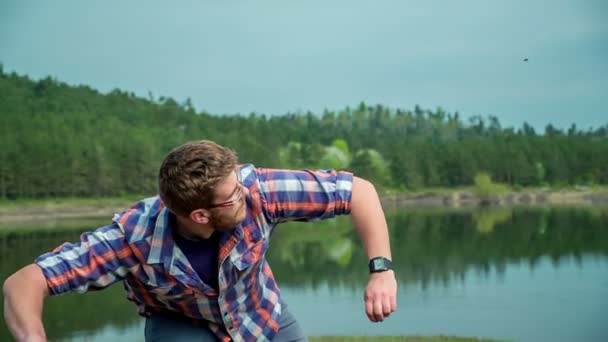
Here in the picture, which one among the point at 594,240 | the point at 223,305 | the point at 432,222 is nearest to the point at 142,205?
the point at 223,305

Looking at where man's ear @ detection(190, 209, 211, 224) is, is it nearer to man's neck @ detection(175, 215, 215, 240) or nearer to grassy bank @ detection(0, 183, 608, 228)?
man's neck @ detection(175, 215, 215, 240)

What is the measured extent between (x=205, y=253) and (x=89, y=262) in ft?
1.54

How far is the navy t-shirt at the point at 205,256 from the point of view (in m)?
3.19

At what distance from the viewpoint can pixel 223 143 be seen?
100 m

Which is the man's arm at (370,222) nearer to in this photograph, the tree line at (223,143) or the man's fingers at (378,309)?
the man's fingers at (378,309)

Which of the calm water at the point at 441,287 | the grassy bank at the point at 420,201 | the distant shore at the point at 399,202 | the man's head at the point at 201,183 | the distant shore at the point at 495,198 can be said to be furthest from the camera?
the distant shore at the point at 495,198

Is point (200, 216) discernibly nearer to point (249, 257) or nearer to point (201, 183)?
point (201, 183)

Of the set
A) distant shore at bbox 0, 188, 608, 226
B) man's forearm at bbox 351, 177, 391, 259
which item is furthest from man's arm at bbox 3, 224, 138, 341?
distant shore at bbox 0, 188, 608, 226

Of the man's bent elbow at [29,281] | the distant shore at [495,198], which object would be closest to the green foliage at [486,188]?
the distant shore at [495,198]

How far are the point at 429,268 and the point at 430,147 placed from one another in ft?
253

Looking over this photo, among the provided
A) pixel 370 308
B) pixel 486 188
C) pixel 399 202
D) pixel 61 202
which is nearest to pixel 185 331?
pixel 370 308

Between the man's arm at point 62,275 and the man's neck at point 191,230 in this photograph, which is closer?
the man's arm at point 62,275

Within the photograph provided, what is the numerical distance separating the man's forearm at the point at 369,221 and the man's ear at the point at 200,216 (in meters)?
0.62

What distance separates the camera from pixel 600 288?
73.2 feet
